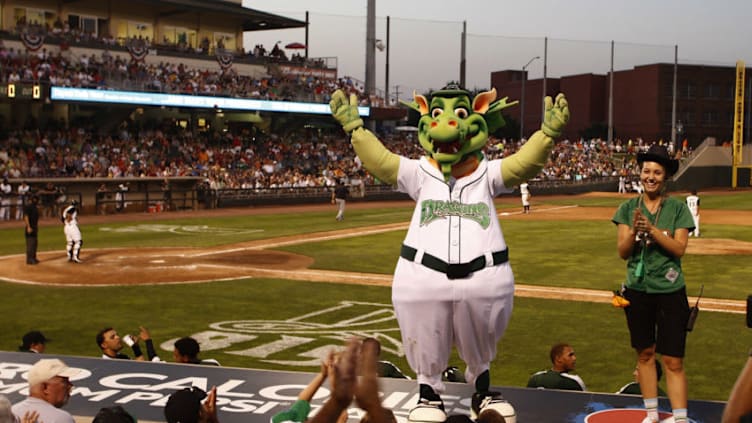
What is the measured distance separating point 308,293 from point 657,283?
1001 centimetres

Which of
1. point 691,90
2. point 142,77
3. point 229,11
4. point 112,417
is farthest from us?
point 691,90

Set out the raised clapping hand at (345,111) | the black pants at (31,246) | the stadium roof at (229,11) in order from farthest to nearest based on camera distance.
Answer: the stadium roof at (229,11), the black pants at (31,246), the raised clapping hand at (345,111)

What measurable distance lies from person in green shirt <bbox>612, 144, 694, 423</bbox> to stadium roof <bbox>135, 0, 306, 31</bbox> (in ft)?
146

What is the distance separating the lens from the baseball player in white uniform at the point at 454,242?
5480 mm

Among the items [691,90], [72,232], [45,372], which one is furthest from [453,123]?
[691,90]

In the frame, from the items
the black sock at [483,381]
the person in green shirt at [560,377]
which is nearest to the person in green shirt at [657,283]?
the black sock at [483,381]

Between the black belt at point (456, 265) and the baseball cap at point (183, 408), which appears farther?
the black belt at point (456, 265)

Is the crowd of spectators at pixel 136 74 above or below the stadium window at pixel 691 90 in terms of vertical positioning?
below

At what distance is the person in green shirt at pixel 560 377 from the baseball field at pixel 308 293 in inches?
69.4

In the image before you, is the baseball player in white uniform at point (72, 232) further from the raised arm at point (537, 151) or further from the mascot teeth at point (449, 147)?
the raised arm at point (537, 151)

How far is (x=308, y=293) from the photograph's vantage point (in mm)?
14945

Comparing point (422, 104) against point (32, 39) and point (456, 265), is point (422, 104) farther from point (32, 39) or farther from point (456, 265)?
point (32, 39)

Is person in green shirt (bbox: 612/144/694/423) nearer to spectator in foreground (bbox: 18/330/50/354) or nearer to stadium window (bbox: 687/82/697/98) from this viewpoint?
spectator in foreground (bbox: 18/330/50/354)

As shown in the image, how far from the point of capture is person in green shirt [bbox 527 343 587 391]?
702 centimetres
